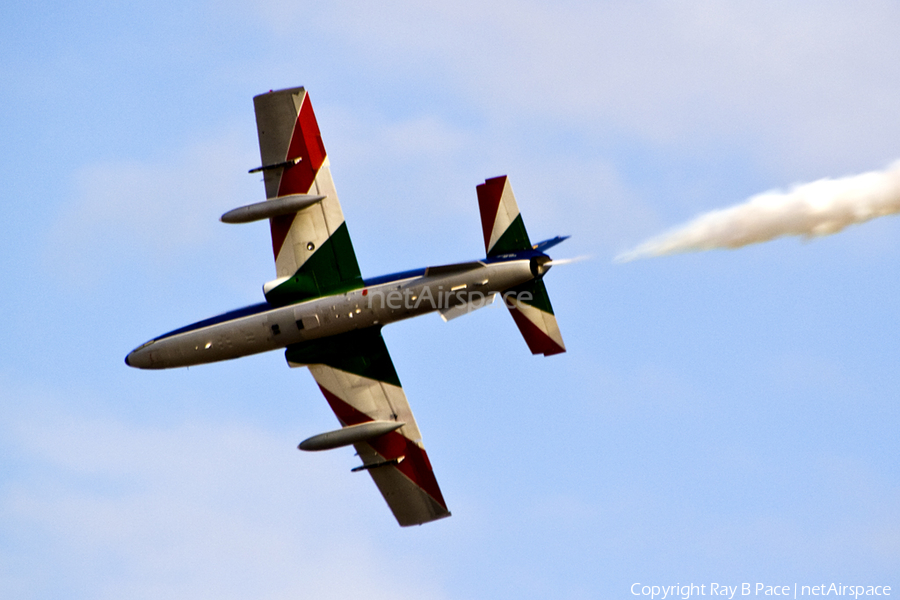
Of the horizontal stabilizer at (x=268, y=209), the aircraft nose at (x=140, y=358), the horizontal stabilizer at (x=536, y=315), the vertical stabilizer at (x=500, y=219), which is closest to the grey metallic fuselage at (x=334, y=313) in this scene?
the aircraft nose at (x=140, y=358)

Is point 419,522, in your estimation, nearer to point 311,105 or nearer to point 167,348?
point 167,348

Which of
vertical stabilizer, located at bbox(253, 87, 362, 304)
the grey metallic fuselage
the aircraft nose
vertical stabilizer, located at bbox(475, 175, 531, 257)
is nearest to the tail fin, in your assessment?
vertical stabilizer, located at bbox(475, 175, 531, 257)

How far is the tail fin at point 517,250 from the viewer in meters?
33.4

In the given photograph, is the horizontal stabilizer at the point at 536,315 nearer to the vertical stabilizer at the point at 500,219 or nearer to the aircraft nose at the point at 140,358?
the vertical stabilizer at the point at 500,219

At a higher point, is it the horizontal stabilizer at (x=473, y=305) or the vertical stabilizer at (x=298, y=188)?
the vertical stabilizer at (x=298, y=188)

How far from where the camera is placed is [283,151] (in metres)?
35.1

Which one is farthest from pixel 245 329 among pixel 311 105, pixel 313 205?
pixel 311 105

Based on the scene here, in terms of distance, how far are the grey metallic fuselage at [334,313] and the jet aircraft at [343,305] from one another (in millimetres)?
28

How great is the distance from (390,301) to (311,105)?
243 inches

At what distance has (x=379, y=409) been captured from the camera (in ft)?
118

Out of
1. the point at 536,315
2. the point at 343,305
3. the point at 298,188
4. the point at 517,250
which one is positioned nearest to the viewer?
the point at 517,250

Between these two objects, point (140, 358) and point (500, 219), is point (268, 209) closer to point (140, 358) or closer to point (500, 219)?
point (140, 358)

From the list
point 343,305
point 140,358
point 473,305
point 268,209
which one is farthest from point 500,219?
point 140,358

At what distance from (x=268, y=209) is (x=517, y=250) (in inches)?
277
